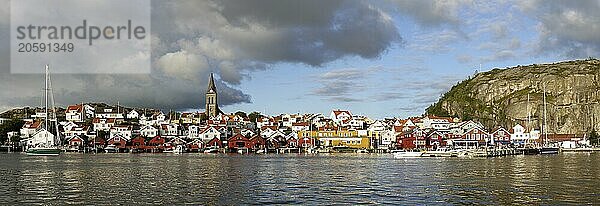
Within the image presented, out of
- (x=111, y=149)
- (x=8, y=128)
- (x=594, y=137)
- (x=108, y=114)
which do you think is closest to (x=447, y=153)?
(x=111, y=149)

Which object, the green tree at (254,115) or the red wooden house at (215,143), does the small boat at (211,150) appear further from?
the green tree at (254,115)

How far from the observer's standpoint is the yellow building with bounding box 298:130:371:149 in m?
126

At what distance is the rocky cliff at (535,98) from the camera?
152000 mm

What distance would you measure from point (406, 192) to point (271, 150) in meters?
93.7

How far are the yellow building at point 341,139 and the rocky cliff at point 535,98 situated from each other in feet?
170

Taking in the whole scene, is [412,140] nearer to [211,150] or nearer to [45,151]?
[211,150]

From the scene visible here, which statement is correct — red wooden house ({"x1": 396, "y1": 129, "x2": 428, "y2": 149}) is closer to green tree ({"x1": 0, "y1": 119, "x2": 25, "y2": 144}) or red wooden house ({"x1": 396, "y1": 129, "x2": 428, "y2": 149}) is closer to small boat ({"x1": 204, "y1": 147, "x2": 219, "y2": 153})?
small boat ({"x1": 204, "y1": 147, "x2": 219, "y2": 153})

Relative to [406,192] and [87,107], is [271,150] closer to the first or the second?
[87,107]

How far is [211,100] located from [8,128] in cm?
5263

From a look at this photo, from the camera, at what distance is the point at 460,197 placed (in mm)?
29078

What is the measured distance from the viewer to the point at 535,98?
16150 centimetres

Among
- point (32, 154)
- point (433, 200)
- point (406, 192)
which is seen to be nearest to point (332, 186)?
point (406, 192)

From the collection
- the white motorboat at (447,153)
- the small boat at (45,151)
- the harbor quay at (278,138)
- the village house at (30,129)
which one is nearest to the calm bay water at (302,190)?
the white motorboat at (447,153)

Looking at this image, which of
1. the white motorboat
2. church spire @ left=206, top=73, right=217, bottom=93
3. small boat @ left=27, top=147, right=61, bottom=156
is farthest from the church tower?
the white motorboat
